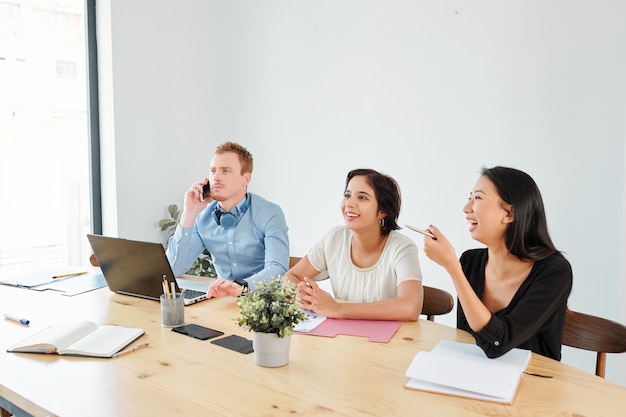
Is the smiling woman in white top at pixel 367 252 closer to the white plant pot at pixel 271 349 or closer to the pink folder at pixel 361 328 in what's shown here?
the pink folder at pixel 361 328

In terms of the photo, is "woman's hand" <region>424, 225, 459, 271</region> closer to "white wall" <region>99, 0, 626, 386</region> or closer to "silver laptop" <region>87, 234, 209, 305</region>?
"silver laptop" <region>87, 234, 209, 305</region>

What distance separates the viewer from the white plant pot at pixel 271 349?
1533mm

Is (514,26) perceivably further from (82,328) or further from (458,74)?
(82,328)

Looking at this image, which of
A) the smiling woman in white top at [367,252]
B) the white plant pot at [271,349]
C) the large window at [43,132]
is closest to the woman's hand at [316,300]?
the smiling woman in white top at [367,252]

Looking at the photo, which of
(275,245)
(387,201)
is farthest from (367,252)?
(275,245)

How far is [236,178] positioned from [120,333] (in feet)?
3.50

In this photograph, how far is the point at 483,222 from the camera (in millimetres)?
1818

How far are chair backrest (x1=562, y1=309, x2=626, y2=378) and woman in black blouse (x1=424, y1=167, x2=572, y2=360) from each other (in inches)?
3.8

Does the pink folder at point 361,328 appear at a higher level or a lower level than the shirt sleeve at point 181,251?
lower

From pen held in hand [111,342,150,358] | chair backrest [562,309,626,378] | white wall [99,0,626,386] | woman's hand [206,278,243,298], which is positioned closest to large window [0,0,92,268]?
white wall [99,0,626,386]

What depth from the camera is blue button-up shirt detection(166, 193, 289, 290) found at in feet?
8.65

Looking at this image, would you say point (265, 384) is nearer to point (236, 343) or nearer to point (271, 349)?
point (271, 349)

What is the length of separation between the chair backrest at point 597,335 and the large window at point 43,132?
122 inches

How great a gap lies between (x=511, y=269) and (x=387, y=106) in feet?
6.14
